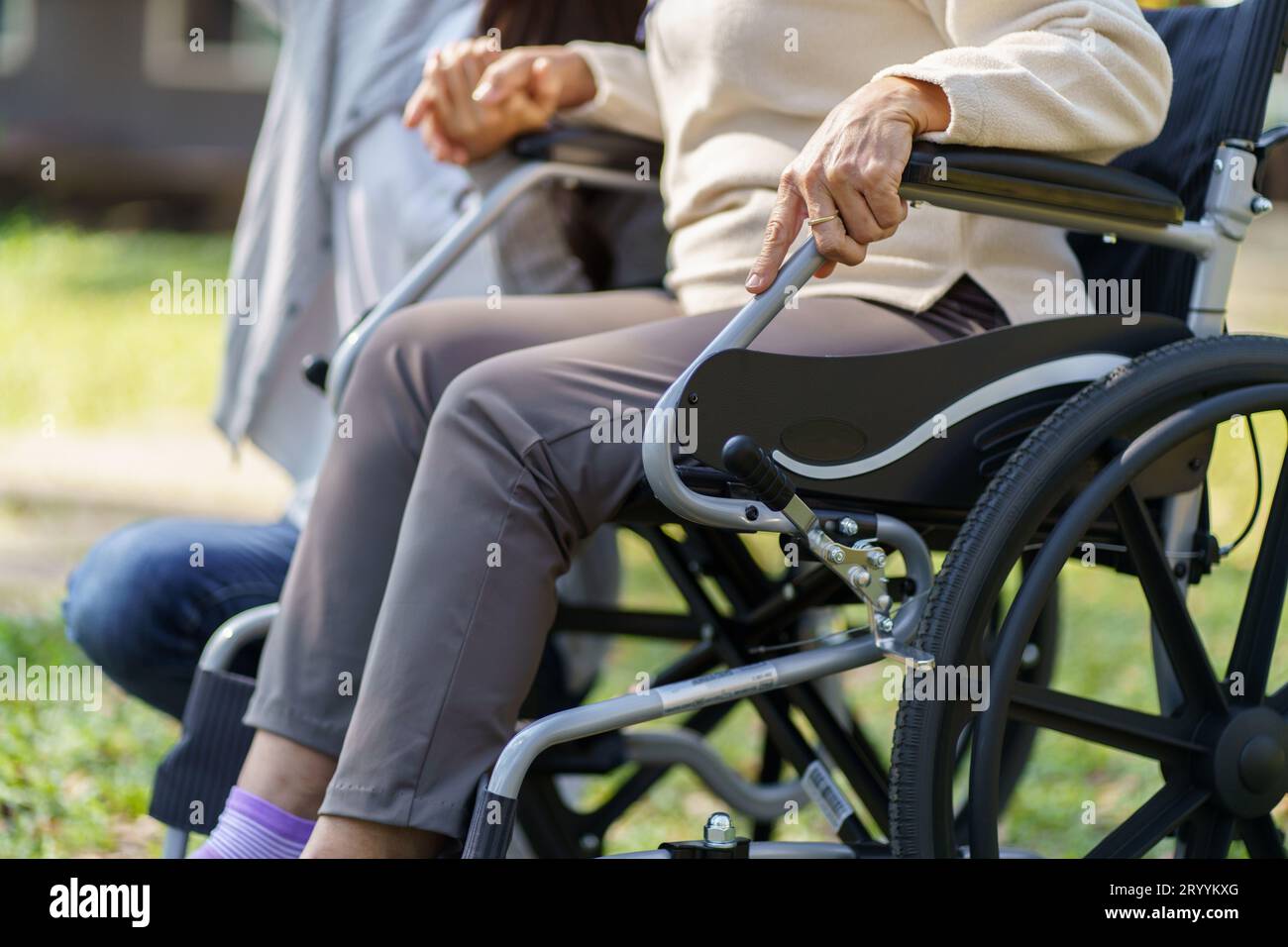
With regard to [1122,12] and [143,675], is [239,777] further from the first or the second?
[1122,12]

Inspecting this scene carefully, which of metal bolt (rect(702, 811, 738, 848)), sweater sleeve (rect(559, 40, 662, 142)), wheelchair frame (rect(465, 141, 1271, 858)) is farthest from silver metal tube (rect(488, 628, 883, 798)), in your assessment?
sweater sleeve (rect(559, 40, 662, 142))

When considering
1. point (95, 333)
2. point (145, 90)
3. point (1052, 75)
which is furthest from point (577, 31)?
point (145, 90)

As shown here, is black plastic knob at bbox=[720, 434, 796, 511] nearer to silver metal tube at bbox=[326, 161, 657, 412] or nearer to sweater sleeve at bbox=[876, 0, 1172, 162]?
sweater sleeve at bbox=[876, 0, 1172, 162]

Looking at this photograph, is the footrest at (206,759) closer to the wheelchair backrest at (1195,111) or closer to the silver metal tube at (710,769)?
the silver metal tube at (710,769)

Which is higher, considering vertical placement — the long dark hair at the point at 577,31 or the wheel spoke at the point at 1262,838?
the long dark hair at the point at 577,31

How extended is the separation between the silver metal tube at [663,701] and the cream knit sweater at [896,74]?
39cm

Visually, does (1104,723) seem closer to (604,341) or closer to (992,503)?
(992,503)

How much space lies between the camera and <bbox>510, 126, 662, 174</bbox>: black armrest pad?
2.05 meters

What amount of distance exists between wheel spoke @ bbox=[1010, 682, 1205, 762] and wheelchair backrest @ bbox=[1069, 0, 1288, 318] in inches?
21.0

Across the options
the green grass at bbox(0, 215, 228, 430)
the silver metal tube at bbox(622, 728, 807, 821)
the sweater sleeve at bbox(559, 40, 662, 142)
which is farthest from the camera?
the green grass at bbox(0, 215, 228, 430)

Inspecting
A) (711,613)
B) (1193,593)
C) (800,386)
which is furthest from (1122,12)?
(1193,593)

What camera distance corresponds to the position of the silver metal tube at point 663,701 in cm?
142
